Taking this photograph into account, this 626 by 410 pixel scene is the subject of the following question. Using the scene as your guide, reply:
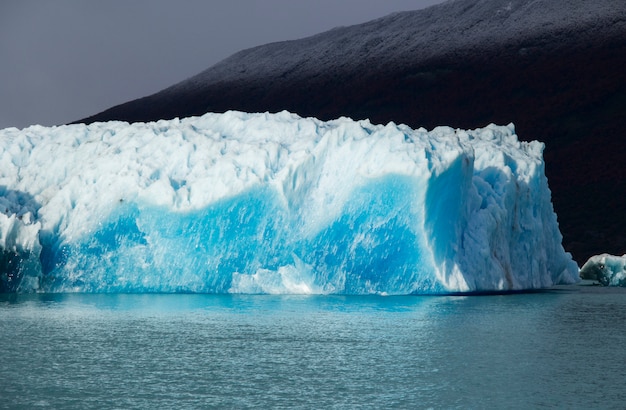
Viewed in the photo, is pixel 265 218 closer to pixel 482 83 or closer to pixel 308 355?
pixel 308 355

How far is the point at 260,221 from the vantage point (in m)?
19.0

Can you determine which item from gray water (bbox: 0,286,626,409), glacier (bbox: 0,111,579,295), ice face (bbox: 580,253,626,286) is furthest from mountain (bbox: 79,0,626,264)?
gray water (bbox: 0,286,626,409)

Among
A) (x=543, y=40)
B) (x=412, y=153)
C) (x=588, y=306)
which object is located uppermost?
(x=543, y=40)

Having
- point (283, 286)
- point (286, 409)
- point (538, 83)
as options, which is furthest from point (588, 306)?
point (538, 83)

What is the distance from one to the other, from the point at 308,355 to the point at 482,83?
48010 millimetres

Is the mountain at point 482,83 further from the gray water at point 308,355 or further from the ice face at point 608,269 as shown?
the gray water at point 308,355

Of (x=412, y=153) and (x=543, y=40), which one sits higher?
(x=543, y=40)

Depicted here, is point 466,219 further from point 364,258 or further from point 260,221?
point 260,221

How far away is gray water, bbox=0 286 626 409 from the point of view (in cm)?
958

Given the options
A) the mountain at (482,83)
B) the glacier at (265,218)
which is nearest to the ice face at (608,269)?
the glacier at (265,218)

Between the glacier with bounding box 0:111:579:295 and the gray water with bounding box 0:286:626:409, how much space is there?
0.85m

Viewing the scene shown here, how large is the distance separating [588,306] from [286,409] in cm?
1184

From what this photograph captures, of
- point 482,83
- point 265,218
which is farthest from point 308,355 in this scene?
point 482,83

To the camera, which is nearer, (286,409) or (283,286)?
(286,409)
